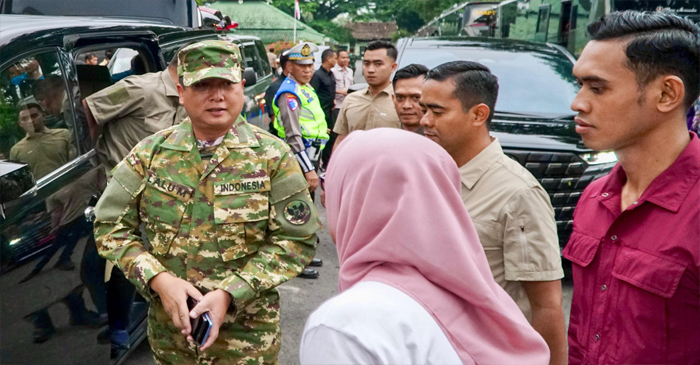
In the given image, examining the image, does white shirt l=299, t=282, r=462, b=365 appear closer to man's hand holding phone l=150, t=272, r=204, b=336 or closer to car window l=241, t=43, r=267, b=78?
man's hand holding phone l=150, t=272, r=204, b=336

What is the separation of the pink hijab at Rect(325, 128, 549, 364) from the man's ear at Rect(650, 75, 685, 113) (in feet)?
2.50

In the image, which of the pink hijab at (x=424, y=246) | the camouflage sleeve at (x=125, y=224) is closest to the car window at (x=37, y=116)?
the camouflage sleeve at (x=125, y=224)

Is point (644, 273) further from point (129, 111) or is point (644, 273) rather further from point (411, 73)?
point (129, 111)

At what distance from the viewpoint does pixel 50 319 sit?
98.6 inches

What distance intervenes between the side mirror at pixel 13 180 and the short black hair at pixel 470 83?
169cm

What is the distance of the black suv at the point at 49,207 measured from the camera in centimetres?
234

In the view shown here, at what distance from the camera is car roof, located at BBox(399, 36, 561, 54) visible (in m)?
6.48

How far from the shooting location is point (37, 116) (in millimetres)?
2807

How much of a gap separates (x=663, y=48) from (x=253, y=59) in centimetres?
710

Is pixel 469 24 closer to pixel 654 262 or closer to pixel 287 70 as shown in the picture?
pixel 287 70

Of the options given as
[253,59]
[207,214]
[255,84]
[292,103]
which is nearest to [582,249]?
[207,214]

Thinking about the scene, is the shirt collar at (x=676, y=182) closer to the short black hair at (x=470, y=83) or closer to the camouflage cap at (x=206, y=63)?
the short black hair at (x=470, y=83)

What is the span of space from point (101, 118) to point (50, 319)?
128 centimetres

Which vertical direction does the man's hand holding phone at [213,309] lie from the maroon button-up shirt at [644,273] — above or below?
below
